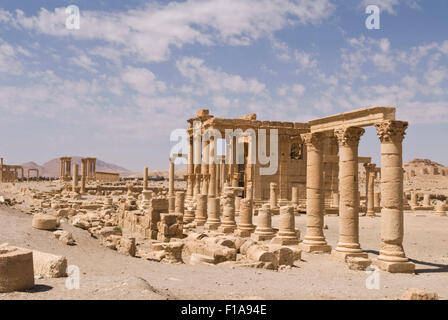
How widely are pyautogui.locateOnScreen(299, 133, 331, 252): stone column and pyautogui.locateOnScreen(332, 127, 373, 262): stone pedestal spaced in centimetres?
134

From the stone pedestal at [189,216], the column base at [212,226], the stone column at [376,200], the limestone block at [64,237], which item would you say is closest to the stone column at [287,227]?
the column base at [212,226]

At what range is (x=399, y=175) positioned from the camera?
11547 millimetres

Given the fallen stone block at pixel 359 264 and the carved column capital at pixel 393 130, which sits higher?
the carved column capital at pixel 393 130

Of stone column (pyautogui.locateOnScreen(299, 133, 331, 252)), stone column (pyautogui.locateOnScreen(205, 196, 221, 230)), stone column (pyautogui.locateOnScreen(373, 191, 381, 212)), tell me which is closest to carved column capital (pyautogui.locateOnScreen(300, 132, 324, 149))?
stone column (pyautogui.locateOnScreen(299, 133, 331, 252))

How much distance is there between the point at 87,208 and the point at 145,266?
2165cm

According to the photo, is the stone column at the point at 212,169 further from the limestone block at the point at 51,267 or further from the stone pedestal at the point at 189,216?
the limestone block at the point at 51,267

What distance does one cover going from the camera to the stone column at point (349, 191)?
42.6 ft

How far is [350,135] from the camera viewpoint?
1320 centimetres

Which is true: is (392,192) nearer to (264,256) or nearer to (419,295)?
(264,256)

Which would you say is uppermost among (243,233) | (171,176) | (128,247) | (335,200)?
(171,176)

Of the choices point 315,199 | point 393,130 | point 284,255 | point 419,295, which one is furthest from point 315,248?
point 419,295

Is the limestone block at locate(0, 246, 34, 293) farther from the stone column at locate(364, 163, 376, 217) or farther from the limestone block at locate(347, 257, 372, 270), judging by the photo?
the stone column at locate(364, 163, 376, 217)

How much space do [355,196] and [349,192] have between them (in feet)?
0.93
